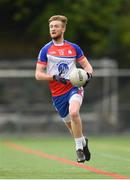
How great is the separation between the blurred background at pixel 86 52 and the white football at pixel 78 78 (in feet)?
52.5

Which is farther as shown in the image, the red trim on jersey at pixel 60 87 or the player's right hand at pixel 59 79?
the red trim on jersey at pixel 60 87

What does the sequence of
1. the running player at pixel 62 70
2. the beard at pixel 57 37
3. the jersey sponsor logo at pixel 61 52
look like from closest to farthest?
the running player at pixel 62 70 < the beard at pixel 57 37 < the jersey sponsor logo at pixel 61 52

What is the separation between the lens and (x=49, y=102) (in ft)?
96.3

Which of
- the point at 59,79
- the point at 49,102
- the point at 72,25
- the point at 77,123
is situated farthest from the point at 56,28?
the point at 72,25

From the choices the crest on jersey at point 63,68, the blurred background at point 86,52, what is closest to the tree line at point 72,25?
the blurred background at point 86,52

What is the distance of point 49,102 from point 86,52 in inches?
220

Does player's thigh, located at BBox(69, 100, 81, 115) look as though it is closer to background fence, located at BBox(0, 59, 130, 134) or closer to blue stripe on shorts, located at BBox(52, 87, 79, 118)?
blue stripe on shorts, located at BBox(52, 87, 79, 118)

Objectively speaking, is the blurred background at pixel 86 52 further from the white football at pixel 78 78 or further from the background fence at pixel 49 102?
the white football at pixel 78 78

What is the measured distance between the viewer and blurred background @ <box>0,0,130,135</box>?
2839cm

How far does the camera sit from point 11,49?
35.3m

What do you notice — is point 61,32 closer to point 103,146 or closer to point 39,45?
point 103,146

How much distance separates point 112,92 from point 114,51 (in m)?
3.39

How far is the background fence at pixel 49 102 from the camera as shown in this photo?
28203 millimetres

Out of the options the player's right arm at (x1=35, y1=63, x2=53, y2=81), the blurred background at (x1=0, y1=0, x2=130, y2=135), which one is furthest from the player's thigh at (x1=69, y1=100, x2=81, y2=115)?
the blurred background at (x1=0, y1=0, x2=130, y2=135)
